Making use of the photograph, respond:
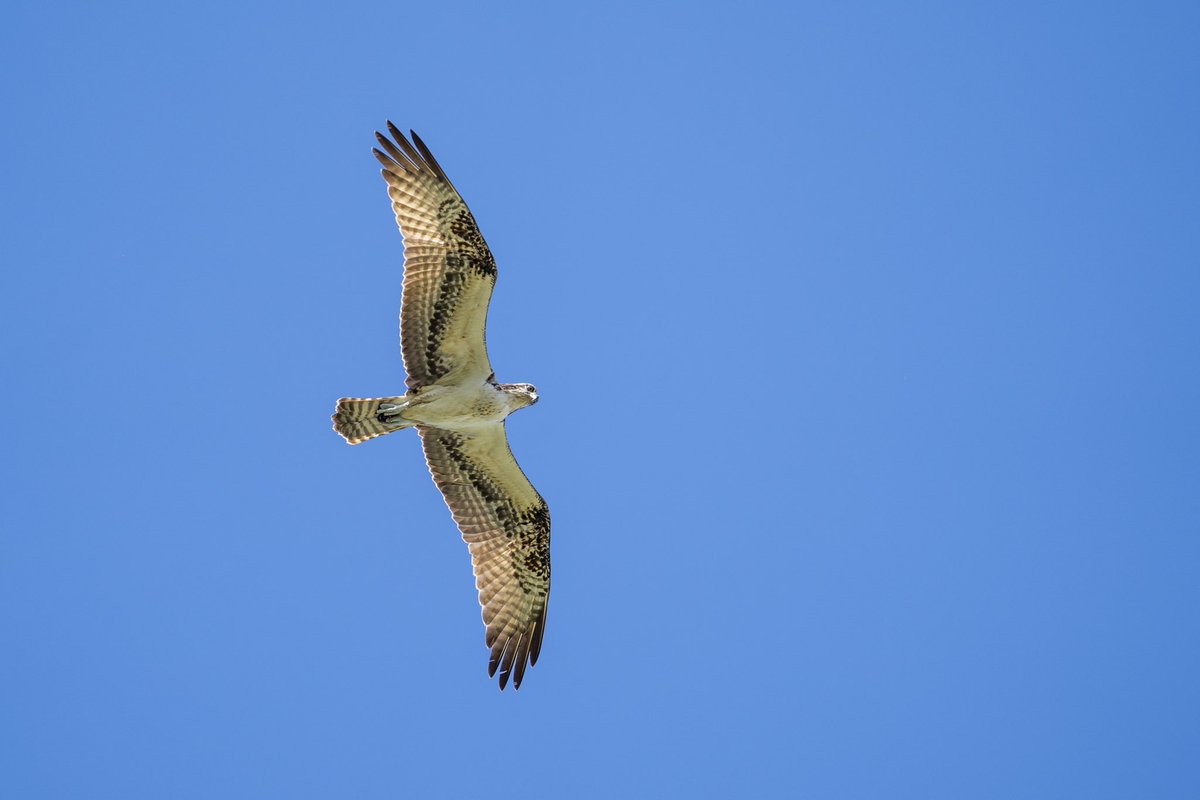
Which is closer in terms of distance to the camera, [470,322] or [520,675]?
[470,322]

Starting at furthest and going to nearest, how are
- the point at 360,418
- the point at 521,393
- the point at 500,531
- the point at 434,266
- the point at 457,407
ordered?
the point at 500,531, the point at 521,393, the point at 457,407, the point at 360,418, the point at 434,266

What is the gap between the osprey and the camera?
11.7 meters

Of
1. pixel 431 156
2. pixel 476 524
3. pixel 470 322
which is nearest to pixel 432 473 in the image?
pixel 476 524

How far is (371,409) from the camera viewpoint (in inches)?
473

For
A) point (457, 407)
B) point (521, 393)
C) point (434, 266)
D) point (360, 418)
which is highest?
point (434, 266)

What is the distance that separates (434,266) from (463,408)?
4.83 feet

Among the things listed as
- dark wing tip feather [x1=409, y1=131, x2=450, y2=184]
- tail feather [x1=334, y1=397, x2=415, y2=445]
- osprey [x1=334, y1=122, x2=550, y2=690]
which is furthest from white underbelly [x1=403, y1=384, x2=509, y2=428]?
dark wing tip feather [x1=409, y1=131, x2=450, y2=184]

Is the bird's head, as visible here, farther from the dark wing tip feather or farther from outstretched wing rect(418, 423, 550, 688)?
the dark wing tip feather

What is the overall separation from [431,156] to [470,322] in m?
1.60

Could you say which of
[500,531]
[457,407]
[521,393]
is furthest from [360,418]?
[500,531]

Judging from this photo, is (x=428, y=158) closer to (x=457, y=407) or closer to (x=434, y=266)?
(x=434, y=266)

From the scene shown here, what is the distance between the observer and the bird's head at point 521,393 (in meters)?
12.4

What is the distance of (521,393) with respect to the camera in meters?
12.5

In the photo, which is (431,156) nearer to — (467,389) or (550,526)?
(467,389)
